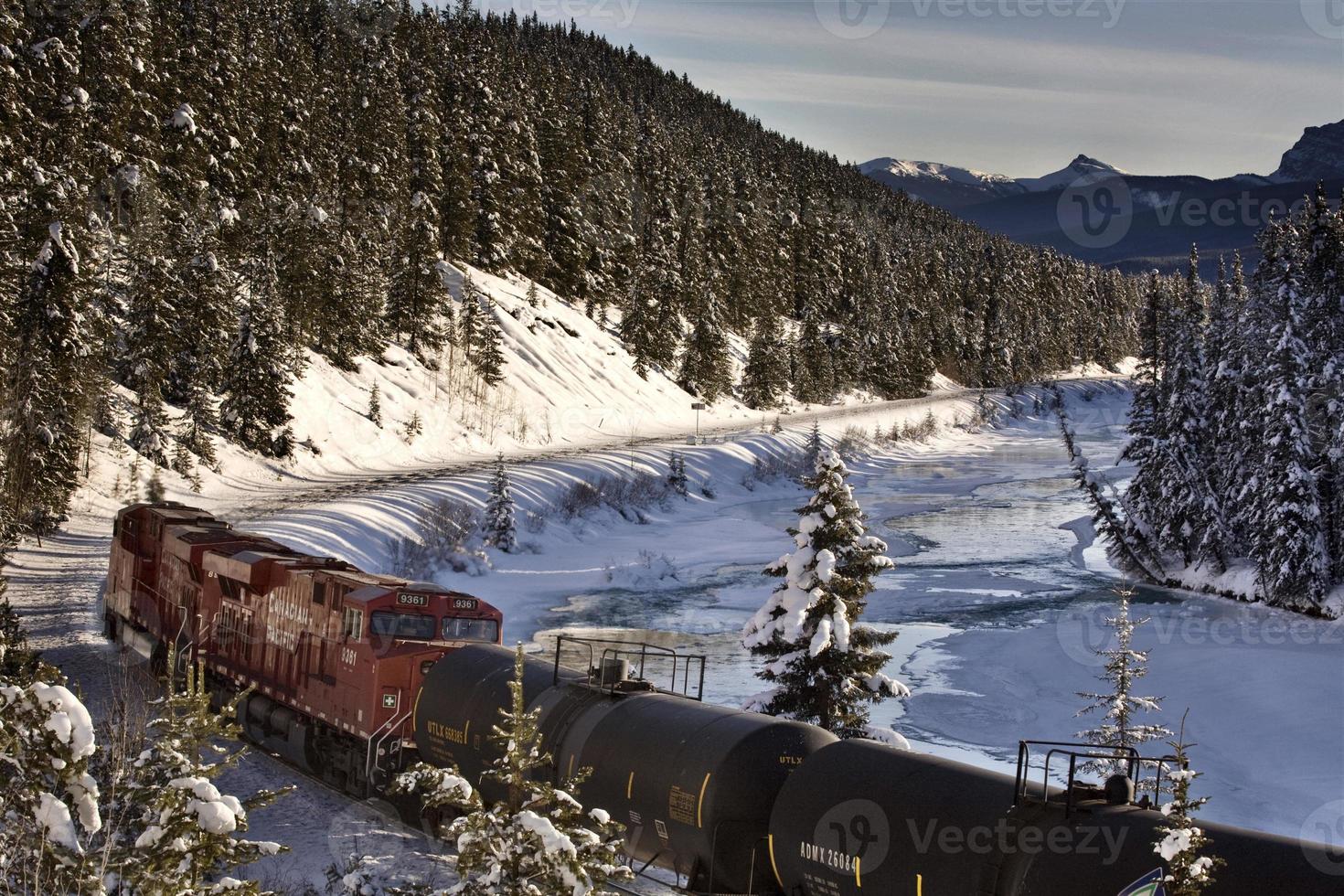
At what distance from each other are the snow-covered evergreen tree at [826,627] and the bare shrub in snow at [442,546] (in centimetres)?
2147

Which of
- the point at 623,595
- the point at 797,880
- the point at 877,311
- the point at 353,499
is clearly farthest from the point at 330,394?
the point at 877,311

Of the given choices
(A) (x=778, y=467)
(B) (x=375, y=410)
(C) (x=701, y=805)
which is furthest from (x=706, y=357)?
(C) (x=701, y=805)

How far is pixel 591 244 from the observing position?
4149 inches

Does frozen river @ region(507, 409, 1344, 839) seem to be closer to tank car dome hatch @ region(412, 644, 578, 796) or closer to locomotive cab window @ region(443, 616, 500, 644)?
locomotive cab window @ region(443, 616, 500, 644)

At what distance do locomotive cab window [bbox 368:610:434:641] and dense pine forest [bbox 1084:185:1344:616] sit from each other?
39.3 metres

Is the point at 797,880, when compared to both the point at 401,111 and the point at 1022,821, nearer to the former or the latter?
the point at 1022,821

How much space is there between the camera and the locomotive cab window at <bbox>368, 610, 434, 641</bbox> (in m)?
19.5

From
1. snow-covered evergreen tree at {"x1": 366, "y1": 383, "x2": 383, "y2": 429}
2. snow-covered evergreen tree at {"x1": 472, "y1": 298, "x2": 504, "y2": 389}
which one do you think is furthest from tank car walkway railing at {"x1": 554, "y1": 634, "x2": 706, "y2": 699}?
snow-covered evergreen tree at {"x1": 472, "y1": 298, "x2": 504, "y2": 389}

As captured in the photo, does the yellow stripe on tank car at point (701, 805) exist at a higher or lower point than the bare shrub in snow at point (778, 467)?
lower

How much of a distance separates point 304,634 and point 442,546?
77.1ft

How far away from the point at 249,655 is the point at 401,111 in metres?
72.0

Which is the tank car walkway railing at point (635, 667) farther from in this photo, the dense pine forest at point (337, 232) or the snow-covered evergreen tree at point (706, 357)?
the snow-covered evergreen tree at point (706, 357)

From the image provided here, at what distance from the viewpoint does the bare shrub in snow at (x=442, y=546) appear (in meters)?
42.8

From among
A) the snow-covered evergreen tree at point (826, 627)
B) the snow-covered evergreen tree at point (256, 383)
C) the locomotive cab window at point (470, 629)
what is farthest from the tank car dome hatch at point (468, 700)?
the snow-covered evergreen tree at point (256, 383)
